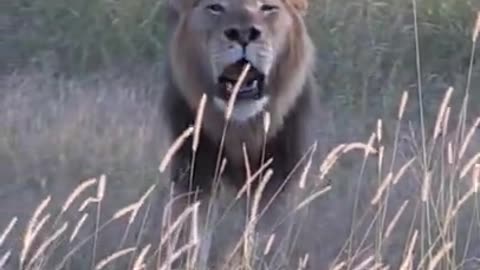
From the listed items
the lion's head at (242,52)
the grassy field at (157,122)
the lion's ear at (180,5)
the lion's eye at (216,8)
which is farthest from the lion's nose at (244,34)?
the grassy field at (157,122)

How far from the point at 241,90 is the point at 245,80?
0.04m

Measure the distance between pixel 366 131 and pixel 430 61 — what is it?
0.81 m

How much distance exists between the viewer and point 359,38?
7359 millimetres

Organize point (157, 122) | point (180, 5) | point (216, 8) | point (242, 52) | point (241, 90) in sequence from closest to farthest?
point (242, 52)
point (241, 90)
point (216, 8)
point (180, 5)
point (157, 122)

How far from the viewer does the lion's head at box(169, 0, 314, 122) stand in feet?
16.1

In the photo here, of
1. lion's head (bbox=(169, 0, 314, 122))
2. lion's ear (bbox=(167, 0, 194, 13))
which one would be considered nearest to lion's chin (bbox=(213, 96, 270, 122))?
lion's head (bbox=(169, 0, 314, 122))

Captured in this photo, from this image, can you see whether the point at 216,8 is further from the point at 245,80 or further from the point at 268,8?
the point at 245,80

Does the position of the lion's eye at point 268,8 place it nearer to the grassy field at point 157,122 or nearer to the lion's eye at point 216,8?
the lion's eye at point 216,8

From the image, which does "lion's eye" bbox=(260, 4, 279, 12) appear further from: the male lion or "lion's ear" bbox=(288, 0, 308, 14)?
"lion's ear" bbox=(288, 0, 308, 14)

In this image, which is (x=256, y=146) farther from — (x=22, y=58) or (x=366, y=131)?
(x=22, y=58)

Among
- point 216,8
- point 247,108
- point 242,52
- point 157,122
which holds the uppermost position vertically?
point 216,8

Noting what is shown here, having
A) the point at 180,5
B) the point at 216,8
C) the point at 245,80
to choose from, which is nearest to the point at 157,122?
the point at 180,5

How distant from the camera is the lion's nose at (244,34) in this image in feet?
16.0

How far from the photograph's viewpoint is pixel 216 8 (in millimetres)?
5078
